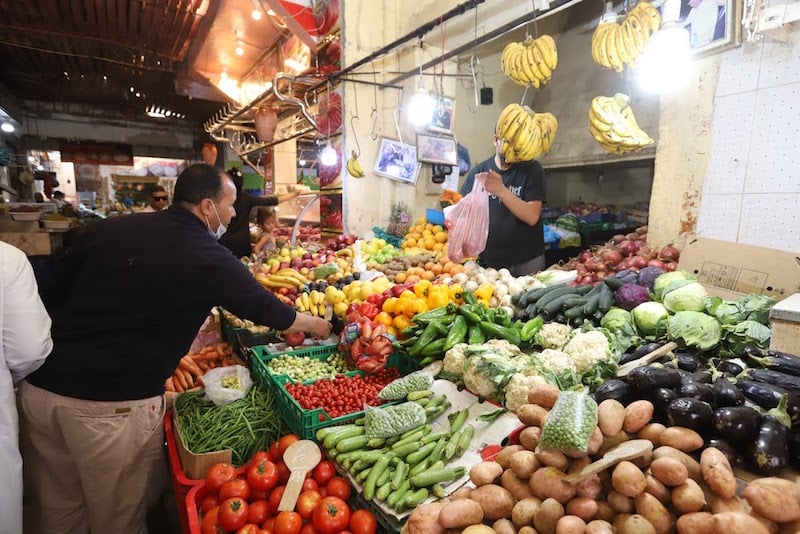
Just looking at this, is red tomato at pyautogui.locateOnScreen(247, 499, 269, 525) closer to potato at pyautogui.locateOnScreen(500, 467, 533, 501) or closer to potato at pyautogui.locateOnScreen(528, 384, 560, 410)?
potato at pyautogui.locateOnScreen(500, 467, 533, 501)

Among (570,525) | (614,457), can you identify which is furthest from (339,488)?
(614,457)

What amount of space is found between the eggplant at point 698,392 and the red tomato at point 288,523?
61.5 inches

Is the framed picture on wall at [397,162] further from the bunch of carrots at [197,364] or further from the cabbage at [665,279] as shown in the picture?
the cabbage at [665,279]

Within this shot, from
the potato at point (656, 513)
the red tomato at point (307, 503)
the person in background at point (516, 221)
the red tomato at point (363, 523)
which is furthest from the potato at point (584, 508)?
the person in background at point (516, 221)

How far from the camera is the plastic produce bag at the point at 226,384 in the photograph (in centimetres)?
273

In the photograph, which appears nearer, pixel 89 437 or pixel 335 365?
pixel 89 437

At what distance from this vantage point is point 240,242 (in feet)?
20.5

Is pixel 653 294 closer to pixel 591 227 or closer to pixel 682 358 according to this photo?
pixel 682 358

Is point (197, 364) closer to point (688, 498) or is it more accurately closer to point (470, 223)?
point (470, 223)

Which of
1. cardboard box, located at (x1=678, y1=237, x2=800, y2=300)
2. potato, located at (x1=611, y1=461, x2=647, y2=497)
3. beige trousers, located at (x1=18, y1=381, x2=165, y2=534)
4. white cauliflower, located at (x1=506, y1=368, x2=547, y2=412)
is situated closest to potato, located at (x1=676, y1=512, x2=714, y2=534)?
potato, located at (x1=611, y1=461, x2=647, y2=497)

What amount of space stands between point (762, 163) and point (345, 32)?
19.5ft

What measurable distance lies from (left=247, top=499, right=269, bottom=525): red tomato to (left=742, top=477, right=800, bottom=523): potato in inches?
67.8

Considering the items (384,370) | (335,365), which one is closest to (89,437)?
(335,365)

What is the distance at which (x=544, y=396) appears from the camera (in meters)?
1.52
